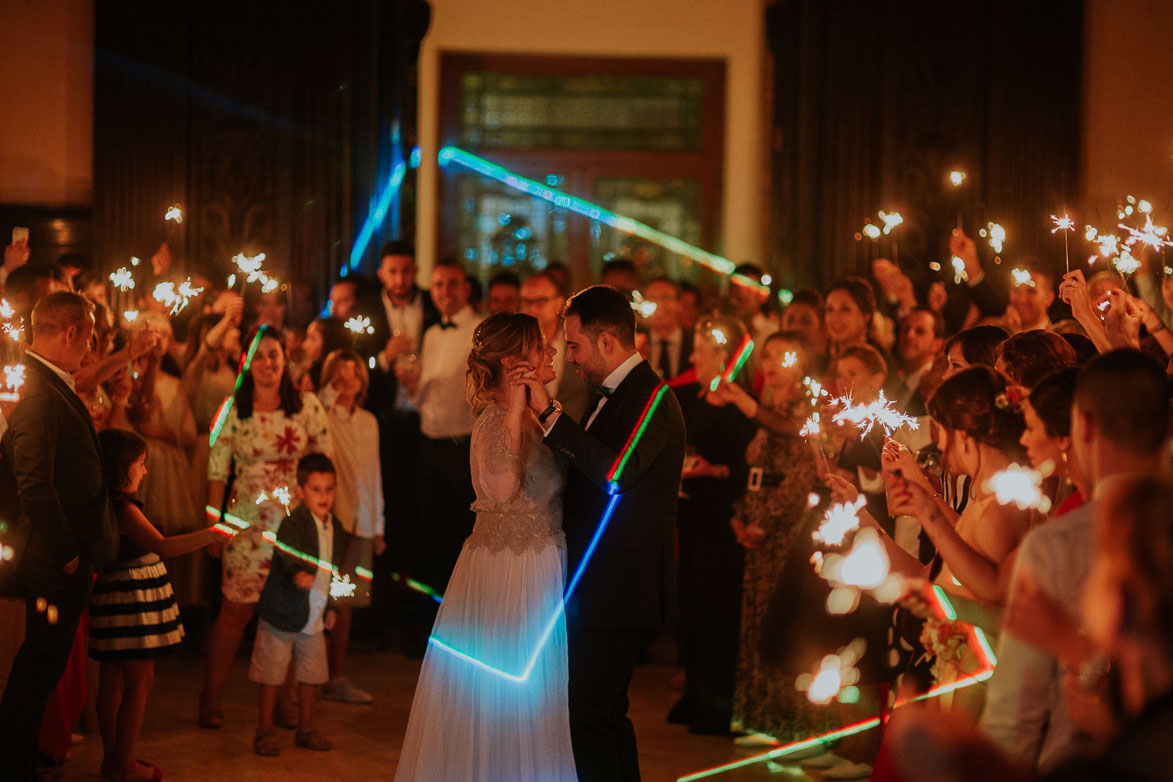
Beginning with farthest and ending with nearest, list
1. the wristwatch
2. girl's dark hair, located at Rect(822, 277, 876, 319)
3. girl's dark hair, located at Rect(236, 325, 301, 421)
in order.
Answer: girl's dark hair, located at Rect(822, 277, 876, 319) < girl's dark hair, located at Rect(236, 325, 301, 421) < the wristwatch

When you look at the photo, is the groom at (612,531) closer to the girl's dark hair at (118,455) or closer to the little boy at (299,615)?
the little boy at (299,615)

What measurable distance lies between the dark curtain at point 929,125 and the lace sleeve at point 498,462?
4890 millimetres

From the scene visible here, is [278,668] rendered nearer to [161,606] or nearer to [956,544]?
[161,606]

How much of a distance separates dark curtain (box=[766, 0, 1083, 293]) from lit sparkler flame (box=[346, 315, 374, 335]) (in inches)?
124

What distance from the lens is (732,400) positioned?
5.23m

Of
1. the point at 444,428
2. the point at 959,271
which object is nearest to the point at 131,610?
the point at 444,428

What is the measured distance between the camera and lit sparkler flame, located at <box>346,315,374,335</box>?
6571 millimetres

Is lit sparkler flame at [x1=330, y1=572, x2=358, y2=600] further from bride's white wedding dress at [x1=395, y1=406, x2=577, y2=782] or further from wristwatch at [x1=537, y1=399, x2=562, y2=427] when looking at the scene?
wristwatch at [x1=537, y1=399, x2=562, y2=427]

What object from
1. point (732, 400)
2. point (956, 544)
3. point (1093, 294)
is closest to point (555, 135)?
point (732, 400)

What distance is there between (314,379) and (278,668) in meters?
1.85

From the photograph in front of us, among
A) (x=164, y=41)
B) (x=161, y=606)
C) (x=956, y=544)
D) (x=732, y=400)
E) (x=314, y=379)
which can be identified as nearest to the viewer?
(x=956, y=544)

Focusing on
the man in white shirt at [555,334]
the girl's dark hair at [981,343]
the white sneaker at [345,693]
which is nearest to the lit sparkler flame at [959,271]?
the man in white shirt at [555,334]

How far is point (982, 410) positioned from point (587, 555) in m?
1.30

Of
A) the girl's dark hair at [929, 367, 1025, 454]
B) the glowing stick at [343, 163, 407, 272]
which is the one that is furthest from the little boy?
the glowing stick at [343, 163, 407, 272]
